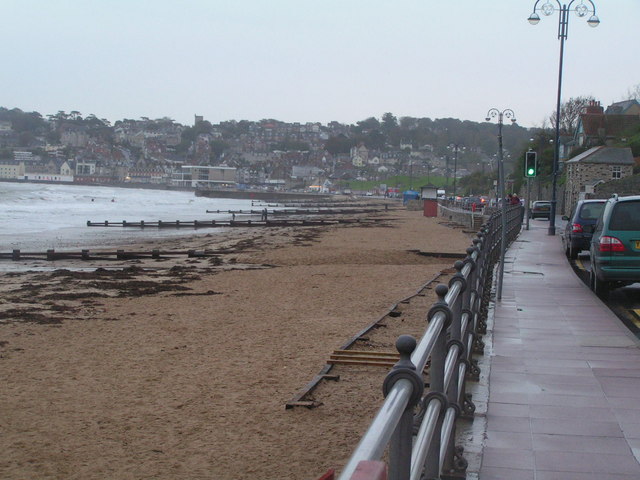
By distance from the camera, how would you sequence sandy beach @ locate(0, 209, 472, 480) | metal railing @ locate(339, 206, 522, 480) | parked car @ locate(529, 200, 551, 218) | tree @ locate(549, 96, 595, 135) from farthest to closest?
tree @ locate(549, 96, 595, 135), parked car @ locate(529, 200, 551, 218), sandy beach @ locate(0, 209, 472, 480), metal railing @ locate(339, 206, 522, 480)

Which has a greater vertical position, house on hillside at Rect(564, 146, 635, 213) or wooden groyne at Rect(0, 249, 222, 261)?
house on hillside at Rect(564, 146, 635, 213)

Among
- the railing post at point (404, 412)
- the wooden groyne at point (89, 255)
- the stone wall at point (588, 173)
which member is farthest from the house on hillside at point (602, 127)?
→ the railing post at point (404, 412)

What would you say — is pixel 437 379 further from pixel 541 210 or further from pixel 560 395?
pixel 541 210

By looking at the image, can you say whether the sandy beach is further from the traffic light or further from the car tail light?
the traffic light

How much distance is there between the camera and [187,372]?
10.2m

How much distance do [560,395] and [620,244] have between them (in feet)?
21.1

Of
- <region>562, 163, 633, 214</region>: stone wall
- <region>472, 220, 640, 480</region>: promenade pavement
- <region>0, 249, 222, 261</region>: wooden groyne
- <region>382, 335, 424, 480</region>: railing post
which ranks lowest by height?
<region>0, 249, 222, 261</region>: wooden groyne

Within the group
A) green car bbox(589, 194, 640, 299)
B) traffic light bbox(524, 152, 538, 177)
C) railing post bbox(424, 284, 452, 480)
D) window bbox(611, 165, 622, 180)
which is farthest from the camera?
window bbox(611, 165, 622, 180)

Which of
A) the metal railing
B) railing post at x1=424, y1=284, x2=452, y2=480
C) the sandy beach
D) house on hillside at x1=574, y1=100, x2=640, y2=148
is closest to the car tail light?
the sandy beach

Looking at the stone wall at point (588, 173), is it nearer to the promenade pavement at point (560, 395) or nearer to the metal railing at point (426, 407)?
the promenade pavement at point (560, 395)

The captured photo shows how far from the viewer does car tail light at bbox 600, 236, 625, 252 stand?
12.5 metres

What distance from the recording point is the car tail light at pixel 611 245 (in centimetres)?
1248

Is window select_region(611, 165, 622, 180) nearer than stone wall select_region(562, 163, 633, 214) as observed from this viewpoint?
No

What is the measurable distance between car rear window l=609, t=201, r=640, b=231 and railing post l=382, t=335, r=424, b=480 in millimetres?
10926
